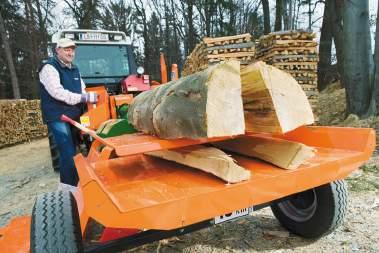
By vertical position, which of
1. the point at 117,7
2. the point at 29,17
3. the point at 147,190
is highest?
the point at 117,7

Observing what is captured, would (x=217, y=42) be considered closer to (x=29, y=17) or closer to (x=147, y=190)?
(x=147, y=190)

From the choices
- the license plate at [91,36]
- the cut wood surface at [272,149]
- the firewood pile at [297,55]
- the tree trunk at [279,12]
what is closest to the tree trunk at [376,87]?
the firewood pile at [297,55]

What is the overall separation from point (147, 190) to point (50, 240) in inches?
23.6

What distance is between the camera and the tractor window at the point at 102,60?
7.00 m

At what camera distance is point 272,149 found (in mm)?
2469

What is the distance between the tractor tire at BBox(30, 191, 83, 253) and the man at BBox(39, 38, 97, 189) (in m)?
1.67

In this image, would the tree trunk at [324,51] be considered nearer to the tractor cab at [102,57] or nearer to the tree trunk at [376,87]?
the tree trunk at [376,87]

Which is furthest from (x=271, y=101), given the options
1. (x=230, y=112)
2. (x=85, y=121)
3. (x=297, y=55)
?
(x=297, y=55)

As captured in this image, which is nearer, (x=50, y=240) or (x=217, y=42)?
(x=50, y=240)

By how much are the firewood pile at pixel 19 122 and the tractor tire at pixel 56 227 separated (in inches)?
484

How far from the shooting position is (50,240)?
1982mm

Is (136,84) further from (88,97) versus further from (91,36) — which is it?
(88,97)

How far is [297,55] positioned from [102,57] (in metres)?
4.61

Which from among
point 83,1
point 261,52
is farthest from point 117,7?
point 261,52
